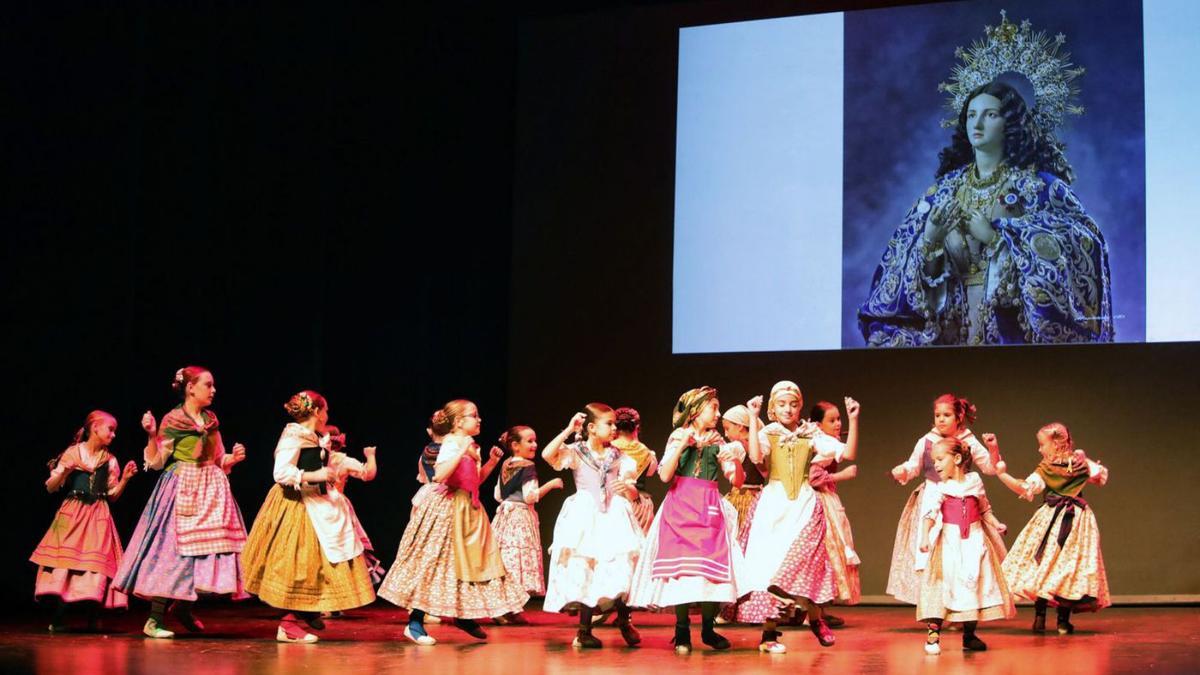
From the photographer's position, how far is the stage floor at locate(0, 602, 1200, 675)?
484 centimetres

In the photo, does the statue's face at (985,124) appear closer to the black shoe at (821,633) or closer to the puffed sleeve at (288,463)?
the black shoe at (821,633)

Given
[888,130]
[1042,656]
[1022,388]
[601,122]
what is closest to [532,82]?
[601,122]

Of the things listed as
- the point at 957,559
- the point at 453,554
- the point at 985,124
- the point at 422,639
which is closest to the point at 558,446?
the point at 453,554

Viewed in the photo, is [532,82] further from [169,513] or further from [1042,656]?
[1042,656]

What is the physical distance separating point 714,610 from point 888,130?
3.94 m

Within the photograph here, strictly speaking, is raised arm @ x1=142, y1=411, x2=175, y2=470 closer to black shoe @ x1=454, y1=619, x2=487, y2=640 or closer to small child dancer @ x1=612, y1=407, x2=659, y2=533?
black shoe @ x1=454, y1=619, x2=487, y2=640

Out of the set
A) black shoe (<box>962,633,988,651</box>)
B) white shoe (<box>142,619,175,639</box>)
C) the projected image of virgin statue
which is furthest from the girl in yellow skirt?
the projected image of virgin statue

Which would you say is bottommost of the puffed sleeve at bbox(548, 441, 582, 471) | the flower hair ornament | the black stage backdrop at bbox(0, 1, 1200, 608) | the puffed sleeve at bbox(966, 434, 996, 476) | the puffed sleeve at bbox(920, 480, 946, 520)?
the puffed sleeve at bbox(920, 480, 946, 520)

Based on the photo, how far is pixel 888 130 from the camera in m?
8.29

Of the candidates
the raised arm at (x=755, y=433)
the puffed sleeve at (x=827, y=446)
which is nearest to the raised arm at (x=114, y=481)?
the raised arm at (x=755, y=433)

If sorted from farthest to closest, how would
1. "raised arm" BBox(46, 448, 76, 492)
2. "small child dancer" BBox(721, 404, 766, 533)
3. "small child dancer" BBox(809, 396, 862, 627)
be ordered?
"small child dancer" BBox(809, 396, 862, 627)
"raised arm" BBox(46, 448, 76, 492)
"small child dancer" BBox(721, 404, 766, 533)

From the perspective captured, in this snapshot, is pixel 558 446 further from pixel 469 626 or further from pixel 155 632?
pixel 155 632

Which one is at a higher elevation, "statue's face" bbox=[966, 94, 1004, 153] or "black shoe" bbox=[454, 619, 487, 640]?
"statue's face" bbox=[966, 94, 1004, 153]

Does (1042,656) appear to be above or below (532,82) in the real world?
below
